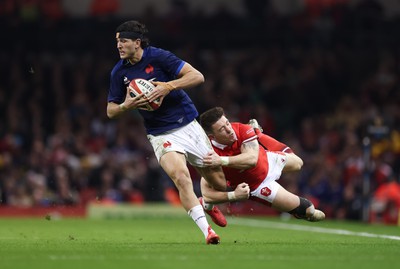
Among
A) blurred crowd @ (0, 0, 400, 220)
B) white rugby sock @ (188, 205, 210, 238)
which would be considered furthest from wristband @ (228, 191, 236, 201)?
blurred crowd @ (0, 0, 400, 220)

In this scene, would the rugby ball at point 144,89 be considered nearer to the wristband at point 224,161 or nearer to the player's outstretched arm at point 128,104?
the player's outstretched arm at point 128,104

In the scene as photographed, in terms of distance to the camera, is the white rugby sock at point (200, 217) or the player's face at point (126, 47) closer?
the white rugby sock at point (200, 217)

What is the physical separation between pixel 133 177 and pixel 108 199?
34.6 inches

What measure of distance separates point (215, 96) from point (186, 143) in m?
14.0

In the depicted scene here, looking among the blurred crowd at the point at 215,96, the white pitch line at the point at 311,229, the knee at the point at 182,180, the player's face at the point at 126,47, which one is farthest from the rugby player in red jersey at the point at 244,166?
the blurred crowd at the point at 215,96

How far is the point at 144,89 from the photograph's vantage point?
477 inches

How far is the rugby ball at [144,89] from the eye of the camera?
1210 cm

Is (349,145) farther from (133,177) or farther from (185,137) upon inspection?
(185,137)

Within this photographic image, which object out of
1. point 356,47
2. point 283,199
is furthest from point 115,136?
point 283,199

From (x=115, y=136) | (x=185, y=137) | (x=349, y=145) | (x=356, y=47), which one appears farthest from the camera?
(x=356, y=47)

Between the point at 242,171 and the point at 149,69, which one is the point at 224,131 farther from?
the point at 149,69

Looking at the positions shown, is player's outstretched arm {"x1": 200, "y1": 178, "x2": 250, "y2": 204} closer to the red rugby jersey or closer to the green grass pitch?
the red rugby jersey

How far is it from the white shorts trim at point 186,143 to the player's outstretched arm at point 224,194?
1.77ft

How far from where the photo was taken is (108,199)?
24078 millimetres
